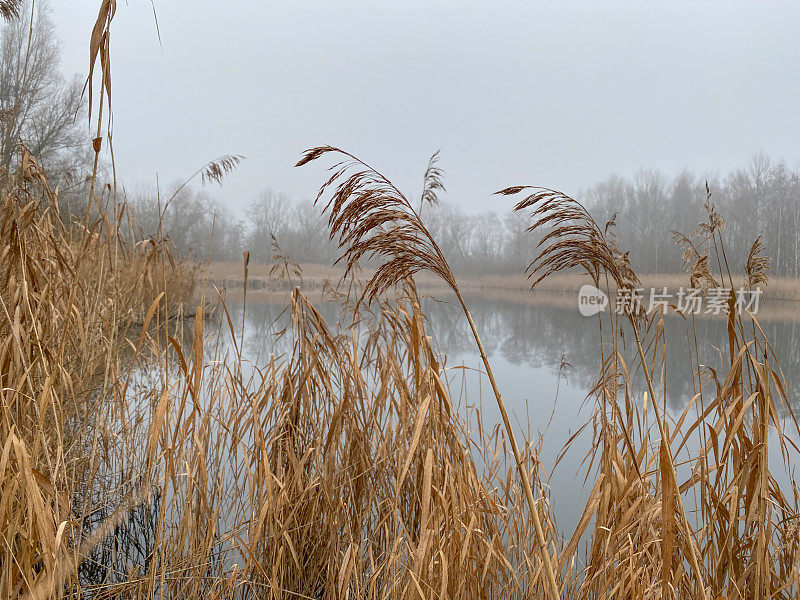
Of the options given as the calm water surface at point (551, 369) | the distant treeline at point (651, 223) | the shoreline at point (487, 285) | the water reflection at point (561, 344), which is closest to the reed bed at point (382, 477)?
the calm water surface at point (551, 369)

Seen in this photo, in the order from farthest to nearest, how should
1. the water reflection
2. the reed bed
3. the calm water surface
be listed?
1. the water reflection
2. the calm water surface
3. the reed bed

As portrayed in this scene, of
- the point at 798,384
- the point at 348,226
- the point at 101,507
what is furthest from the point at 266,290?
the point at 348,226

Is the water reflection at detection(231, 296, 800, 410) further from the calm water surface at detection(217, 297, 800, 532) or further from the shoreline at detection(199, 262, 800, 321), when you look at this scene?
the shoreline at detection(199, 262, 800, 321)

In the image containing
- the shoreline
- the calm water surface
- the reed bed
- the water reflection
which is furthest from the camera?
the shoreline

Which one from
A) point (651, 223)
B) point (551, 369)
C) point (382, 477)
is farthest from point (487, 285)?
point (382, 477)

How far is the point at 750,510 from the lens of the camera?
1.04 m

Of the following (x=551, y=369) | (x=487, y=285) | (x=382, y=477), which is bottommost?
(x=551, y=369)

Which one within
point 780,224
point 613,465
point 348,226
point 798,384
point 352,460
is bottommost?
point 798,384

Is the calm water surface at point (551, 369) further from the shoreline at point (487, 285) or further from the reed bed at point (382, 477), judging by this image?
the shoreline at point (487, 285)

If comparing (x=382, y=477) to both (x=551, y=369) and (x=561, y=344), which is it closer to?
(x=551, y=369)

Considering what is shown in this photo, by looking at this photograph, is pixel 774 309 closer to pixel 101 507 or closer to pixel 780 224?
pixel 780 224

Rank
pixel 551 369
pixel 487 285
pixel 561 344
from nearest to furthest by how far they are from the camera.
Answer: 1. pixel 551 369
2. pixel 561 344
3. pixel 487 285

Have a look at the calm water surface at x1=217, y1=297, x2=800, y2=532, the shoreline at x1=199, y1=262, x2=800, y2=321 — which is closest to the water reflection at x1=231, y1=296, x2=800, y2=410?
the calm water surface at x1=217, y1=297, x2=800, y2=532

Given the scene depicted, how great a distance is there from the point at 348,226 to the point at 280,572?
0.95m
